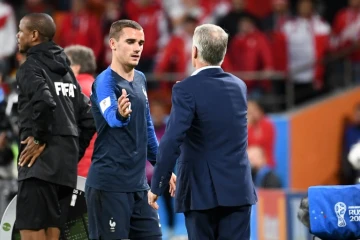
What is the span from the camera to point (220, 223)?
21.2ft

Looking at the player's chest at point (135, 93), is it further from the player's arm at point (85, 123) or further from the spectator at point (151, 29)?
the spectator at point (151, 29)

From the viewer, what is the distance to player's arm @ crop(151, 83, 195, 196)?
248 inches

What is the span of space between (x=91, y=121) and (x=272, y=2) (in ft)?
28.3

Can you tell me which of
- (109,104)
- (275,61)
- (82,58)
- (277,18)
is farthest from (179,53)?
(109,104)

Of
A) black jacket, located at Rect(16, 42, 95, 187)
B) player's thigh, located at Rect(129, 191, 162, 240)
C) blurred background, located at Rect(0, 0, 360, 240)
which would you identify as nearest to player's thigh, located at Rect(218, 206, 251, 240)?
player's thigh, located at Rect(129, 191, 162, 240)

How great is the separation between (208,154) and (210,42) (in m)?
0.74

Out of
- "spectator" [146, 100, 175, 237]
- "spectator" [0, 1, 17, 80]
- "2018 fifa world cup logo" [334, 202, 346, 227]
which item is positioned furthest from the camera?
"spectator" [0, 1, 17, 80]

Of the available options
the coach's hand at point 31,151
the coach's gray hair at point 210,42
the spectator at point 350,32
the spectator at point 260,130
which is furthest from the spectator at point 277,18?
the coach's hand at point 31,151

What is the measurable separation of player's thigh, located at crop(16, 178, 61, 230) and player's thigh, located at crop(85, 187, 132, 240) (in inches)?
12.4

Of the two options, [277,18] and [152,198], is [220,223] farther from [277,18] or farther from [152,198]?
[277,18]

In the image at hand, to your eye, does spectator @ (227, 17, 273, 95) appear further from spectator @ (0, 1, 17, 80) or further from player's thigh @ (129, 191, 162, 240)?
player's thigh @ (129, 191, 162, 240)

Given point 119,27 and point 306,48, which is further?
point 306,48

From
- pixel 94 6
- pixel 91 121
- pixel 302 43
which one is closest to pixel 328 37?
pixel 302 43

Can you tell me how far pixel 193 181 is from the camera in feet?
21.1
